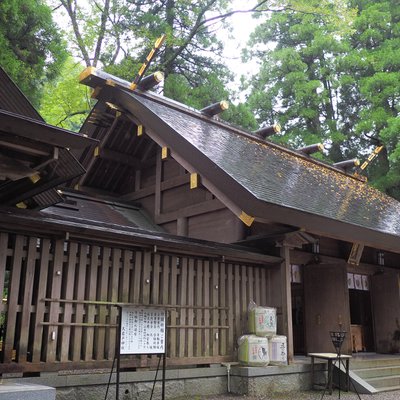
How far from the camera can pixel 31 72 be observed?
43.6 ft

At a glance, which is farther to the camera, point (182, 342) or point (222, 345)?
point (222, 345)

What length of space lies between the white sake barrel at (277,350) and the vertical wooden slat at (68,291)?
11.6 ft

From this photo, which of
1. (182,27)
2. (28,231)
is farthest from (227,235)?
(182,27)

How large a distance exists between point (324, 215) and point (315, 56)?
16818 mm

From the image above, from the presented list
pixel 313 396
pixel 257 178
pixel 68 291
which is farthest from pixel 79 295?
pixel 313 396

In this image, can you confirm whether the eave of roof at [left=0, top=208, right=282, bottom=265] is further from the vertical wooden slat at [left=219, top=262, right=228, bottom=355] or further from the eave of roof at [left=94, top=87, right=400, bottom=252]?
the eave of roof at [left=94, top=87, right=400, bottom=252]

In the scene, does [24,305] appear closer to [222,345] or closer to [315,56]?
[222,345]

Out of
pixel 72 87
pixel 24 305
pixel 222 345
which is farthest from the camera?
pixel 72 87

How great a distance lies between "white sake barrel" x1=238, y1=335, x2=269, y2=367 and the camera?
25.4 ft

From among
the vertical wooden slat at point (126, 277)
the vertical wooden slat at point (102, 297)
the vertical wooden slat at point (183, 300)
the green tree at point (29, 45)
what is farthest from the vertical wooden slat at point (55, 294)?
the green tree at point (29, 45)

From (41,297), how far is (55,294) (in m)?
0.19

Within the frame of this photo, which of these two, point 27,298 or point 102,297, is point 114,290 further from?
point 27,298

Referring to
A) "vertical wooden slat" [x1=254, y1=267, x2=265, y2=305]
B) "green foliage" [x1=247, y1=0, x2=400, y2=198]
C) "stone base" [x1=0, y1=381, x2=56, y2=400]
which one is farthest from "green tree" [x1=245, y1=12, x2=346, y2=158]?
"stone base" [x1=0, y1=381, x2=56, y2=400]

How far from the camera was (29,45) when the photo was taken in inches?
538
